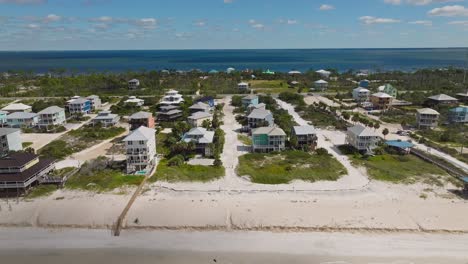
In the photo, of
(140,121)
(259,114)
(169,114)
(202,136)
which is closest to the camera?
(202,136)

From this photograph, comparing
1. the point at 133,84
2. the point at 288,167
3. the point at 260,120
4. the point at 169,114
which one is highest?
the point at 133,84

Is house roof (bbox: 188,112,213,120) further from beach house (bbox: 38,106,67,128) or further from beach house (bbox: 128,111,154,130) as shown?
beach house (bbox: 38,106,67,128)

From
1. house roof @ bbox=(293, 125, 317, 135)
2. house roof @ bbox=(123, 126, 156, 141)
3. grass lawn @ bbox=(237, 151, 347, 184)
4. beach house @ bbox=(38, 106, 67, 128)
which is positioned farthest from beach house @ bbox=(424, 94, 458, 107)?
beach house @ bbox=(38, 106, 67, 128)

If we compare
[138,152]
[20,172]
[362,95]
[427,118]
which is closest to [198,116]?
[138,152]

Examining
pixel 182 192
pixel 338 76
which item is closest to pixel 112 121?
pixel 182 192

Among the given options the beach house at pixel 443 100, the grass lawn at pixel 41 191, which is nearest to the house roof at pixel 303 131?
the grass lawn at pixel 41 191

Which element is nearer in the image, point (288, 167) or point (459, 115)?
point (288, 167)

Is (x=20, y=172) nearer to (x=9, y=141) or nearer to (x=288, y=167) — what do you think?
(x=9, y=141)

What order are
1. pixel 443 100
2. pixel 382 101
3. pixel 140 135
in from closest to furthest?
pixel 140 135 < pixel 443 100 < pixel 382 101
